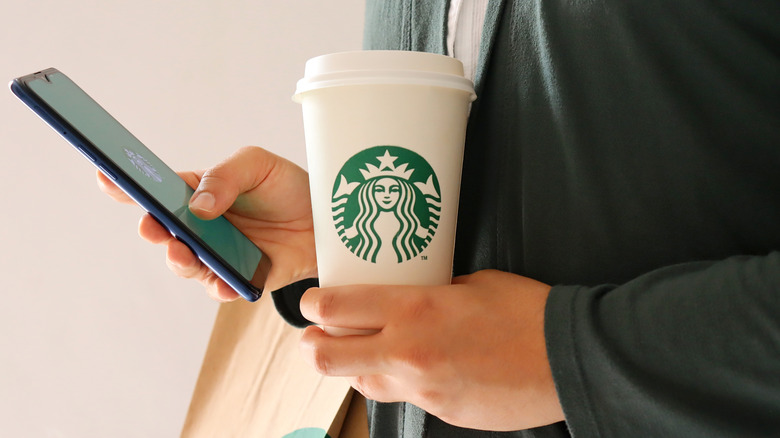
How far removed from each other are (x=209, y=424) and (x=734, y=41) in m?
1.10

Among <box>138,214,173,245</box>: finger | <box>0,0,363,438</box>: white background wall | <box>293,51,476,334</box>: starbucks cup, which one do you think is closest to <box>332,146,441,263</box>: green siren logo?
<box>293,51,476,334</box>: starbucks cup

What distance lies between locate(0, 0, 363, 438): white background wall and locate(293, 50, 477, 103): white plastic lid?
0.95 metres

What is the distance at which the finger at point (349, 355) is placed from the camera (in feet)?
1.62

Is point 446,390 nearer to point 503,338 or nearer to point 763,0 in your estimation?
point 503,338

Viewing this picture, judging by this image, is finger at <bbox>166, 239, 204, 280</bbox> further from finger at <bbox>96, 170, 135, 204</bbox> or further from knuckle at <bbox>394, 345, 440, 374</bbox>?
knuckle at <bbox>394, 345, 440, 374</bbox>

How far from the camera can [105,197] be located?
1.49 m

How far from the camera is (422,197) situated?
1.83 feet

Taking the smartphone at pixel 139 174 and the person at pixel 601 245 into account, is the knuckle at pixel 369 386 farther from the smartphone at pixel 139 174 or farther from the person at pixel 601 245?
the smartphone at pixel 139 174

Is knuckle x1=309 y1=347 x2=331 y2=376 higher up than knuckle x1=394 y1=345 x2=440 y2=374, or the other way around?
knuckle x1=394 y1=345 x2=440 y2=374

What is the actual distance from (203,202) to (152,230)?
2.8 inches

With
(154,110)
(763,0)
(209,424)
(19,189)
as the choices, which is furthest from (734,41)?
(19,189)

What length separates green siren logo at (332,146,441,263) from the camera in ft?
1.81

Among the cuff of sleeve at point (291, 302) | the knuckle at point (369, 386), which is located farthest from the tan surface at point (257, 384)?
the knuckle at point (369, 386)

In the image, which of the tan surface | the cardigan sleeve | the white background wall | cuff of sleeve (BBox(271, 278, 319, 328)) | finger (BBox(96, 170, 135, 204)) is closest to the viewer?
the cardigan sleeve
